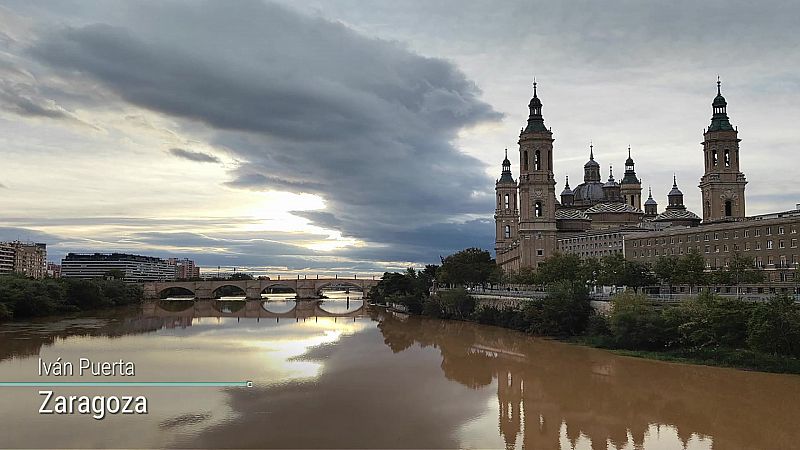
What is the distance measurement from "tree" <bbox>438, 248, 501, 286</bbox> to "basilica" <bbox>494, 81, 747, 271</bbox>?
671 cm

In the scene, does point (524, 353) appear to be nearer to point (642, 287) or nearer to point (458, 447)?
point (642, 287)

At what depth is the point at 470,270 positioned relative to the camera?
9750 centimetres

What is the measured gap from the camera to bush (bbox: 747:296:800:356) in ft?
123

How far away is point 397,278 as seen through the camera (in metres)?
123

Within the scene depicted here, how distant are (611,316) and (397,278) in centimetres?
7430

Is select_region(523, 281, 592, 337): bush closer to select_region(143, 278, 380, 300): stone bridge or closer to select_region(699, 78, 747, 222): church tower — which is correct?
select_region(699, 78, 747, 222): church tower

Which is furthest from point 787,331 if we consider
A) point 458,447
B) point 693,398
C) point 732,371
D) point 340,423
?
point 340,423

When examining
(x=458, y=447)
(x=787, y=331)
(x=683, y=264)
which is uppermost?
(x=683, y=264)

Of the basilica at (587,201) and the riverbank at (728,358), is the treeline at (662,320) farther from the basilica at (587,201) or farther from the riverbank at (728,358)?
the basilica at (587,201)

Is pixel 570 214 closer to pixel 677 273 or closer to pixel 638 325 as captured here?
pixel 677 273

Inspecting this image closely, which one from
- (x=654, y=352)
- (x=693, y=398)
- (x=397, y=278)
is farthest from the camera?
(x=397, y=278)

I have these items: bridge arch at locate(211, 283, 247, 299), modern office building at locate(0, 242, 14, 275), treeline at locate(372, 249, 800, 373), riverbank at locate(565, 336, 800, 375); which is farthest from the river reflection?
modern office building at locate(0, 242, 14, 275)

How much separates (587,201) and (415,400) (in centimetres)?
9684

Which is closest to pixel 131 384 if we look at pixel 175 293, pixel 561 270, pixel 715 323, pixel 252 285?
pixel 715 323
